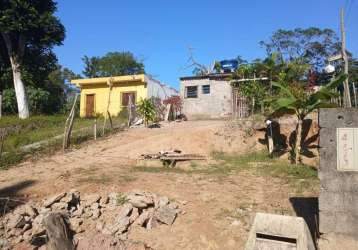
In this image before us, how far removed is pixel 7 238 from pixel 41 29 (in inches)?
654

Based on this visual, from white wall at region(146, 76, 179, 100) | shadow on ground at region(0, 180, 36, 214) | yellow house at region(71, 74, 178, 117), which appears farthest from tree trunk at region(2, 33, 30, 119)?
shadow on ground at region(0, 180, 36, 214)

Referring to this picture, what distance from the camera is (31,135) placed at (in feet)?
52.6

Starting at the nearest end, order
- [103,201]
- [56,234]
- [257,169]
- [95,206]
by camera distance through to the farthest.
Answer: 1. [56,234]
2. [95,206]
3. [103,201]
4. [257,169]

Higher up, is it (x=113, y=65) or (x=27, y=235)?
(x=113, y=65)

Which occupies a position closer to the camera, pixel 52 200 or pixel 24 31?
pixel 52 200

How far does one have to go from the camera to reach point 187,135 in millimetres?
12891

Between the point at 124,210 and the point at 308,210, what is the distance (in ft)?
10.5

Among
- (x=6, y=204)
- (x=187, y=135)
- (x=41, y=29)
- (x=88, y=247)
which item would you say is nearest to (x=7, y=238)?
(x=6, y=204)

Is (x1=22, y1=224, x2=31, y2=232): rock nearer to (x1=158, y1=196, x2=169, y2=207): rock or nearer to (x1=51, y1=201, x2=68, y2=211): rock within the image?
(x1=51, y1=201, x2=68, y2=211): rock

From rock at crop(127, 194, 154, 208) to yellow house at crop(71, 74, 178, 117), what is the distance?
15447 mm

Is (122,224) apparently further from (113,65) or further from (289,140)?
(113,65)

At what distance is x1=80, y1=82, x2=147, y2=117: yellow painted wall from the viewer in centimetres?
2284

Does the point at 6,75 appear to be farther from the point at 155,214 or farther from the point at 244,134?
the point at 155,214

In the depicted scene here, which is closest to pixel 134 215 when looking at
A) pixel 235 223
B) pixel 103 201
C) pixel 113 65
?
pixel 103 201
